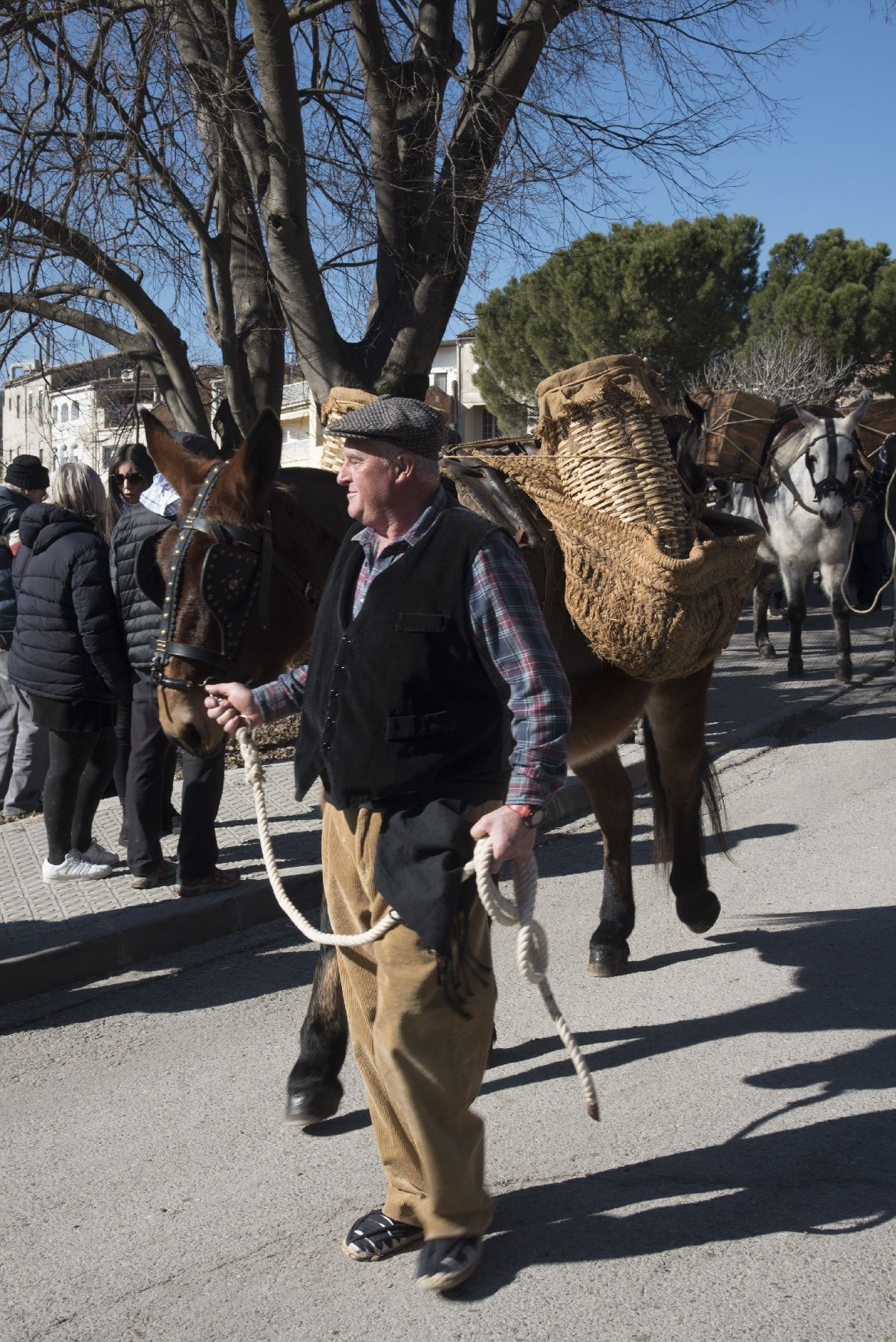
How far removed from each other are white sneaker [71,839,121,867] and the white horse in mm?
7369

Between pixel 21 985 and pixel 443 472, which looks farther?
pixel 21 985

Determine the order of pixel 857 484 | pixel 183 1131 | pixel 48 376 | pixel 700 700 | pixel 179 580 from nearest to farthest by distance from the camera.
Result: pixel 179 580
pixel 183 1131
pixel 700 700
pixel 48 376
pixel 857 484

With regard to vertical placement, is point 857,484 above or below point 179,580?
above

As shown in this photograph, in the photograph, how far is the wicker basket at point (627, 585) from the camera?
3848 millimetres

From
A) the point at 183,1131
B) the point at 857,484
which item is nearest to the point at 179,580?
the point at 183,1131

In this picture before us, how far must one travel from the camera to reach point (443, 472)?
3.82 m

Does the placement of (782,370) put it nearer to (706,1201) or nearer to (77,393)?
(77,393)

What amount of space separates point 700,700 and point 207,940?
8.36 ft

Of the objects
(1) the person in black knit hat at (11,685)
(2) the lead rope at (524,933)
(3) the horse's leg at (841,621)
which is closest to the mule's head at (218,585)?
(2) the lead rope at (524,933)

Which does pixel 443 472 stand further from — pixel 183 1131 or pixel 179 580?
pixel 183 1131

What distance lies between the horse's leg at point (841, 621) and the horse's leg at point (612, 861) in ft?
23.3

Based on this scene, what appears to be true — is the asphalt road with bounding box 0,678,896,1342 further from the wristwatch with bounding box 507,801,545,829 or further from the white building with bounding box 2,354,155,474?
the white building with bounding box 2,354,155,474

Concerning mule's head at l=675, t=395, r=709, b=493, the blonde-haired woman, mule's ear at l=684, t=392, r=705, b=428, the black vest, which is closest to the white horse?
mule's ear at l=684, t=392, r=705, b=428

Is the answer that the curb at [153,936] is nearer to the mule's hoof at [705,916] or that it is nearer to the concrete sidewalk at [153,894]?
the concrete sidewalk at [153,894]
